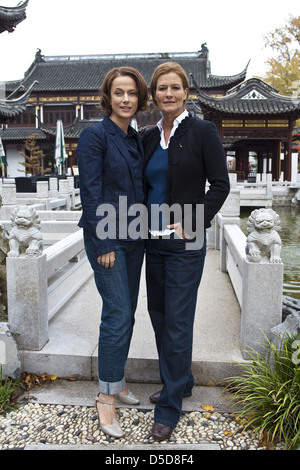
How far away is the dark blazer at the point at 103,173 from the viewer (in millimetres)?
2061

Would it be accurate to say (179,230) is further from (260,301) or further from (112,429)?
(112,429)

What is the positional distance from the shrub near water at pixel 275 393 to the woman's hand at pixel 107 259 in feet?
3.30

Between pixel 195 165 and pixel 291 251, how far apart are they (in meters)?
6.61

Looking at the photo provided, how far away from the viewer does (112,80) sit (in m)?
2.17

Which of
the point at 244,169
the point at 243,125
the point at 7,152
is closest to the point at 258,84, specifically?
the point at 243,125

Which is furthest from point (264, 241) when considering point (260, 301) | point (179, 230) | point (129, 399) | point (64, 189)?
point (64, 189)

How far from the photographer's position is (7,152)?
29.1 metres

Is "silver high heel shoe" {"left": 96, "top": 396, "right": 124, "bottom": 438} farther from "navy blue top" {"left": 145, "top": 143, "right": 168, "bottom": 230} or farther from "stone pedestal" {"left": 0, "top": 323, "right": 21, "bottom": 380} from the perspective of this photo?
"navy blue top" {"left": 145, "top": 143, "right": 168, "bottom": 230}

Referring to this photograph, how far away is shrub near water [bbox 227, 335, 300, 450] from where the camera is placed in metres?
2.14

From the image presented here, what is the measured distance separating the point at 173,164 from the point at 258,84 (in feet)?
63.3

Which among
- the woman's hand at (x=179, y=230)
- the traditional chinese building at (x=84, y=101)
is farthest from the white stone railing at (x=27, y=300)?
the traditional chinese building at (x=84, y=101)

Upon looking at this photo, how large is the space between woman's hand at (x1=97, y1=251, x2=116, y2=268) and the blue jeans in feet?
0.11

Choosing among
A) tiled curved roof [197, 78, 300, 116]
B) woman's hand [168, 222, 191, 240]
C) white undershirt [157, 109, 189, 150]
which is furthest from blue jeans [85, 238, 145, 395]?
tiled curved roof [197, 78, 300, 116]

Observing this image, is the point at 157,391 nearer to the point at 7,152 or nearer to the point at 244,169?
the point at 244,169
